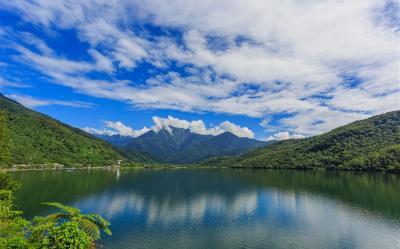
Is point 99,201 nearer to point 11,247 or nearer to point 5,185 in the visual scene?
point 5,185

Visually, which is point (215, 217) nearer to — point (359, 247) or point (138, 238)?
point (138, 238)

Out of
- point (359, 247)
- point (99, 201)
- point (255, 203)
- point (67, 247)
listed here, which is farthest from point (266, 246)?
point (99, 201)

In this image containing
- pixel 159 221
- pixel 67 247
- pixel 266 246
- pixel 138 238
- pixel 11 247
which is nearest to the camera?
pixel 11 247

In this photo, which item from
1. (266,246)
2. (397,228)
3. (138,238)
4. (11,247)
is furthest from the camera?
(397,228)

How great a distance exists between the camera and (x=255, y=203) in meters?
125

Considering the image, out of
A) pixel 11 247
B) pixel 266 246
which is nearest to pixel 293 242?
pixel 266 246

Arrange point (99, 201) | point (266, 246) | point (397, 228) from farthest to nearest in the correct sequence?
point (99, 201) → point (397, 228) → point (266, 246)

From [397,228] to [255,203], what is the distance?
57000mm

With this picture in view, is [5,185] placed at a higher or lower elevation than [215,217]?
higher

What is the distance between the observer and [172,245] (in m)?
62.2

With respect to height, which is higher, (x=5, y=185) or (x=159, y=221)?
(x=5, y=185)

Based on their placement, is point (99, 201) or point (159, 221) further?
point (99, 201)

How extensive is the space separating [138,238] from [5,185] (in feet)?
134

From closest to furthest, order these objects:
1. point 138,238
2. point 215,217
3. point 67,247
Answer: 1. point 67,247
2. point 138,238
3. point 215,217
